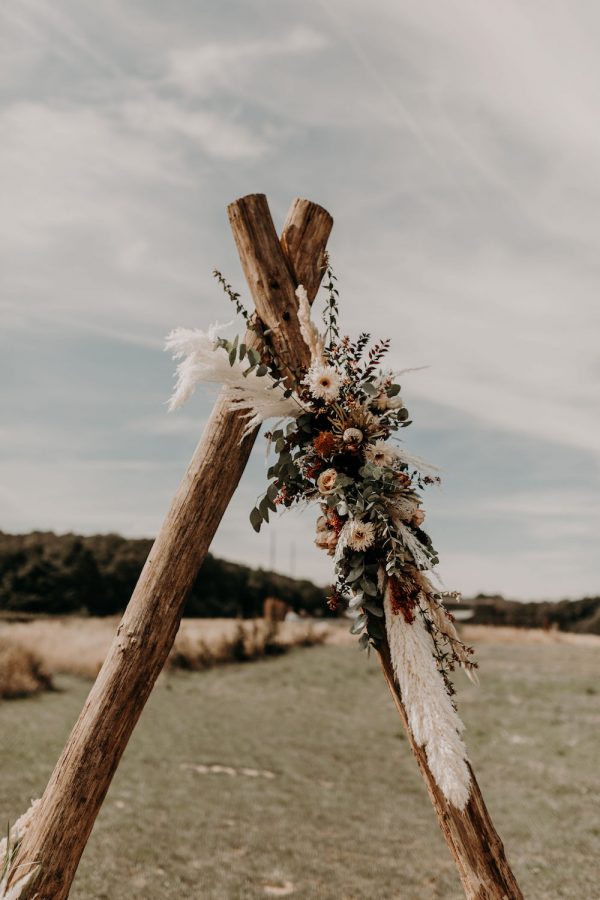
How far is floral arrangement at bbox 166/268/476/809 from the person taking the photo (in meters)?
3.36

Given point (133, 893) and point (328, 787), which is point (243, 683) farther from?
point (133, 893)

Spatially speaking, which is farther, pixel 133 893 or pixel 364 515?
pixel 133 893

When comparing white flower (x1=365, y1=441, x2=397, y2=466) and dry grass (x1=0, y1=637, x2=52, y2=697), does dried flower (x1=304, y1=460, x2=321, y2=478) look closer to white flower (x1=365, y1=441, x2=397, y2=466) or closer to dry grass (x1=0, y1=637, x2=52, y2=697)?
white flower (x1=365, y1=441, x2=397, y2=466)

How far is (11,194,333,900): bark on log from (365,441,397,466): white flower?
643mm

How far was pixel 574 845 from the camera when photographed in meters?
7.00

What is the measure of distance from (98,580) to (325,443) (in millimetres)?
25235

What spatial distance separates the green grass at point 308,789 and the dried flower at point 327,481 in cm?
373

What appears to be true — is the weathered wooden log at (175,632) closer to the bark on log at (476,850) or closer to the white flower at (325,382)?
the bark on log at (476,850)

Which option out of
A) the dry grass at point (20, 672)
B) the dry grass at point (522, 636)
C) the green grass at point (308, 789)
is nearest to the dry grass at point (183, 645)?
the dry grass at point (20, 672)

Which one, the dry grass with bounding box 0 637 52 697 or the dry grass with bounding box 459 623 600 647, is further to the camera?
the dry grass with bounding box 459 623 600 647

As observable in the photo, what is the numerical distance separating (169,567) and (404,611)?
114 cm

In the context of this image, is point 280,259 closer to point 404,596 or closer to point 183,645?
point 404,596

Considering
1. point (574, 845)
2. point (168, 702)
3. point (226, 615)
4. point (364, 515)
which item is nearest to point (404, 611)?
point (364, 515)

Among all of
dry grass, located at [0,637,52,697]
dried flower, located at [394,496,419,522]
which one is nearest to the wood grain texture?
dried flower, located at [394,496,419,522]
